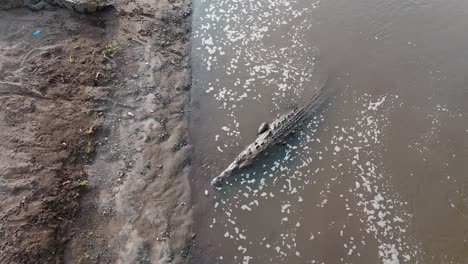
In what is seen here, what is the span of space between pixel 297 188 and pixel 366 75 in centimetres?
369

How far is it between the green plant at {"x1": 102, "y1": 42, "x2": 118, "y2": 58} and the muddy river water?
1.99m

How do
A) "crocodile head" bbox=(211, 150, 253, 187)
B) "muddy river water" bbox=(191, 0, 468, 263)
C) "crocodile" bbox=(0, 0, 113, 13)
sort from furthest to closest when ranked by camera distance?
"crocodile" bbox=(0, 0, 113, 13)
"crocodile head" bbox=(211, 150, 253, 187)
"muddy river water" bbox=(191, 0, 468, 263)

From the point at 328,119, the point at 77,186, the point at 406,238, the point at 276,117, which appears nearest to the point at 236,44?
the point at 276,117

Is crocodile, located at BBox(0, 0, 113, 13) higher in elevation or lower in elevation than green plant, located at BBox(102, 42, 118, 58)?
higher

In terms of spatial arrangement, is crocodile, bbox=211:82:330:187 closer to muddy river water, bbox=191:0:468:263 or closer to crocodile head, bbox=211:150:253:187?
crocodile head, bbox=211:150:253:187

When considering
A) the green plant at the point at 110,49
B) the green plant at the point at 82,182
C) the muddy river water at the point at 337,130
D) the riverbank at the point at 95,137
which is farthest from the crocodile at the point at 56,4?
the green plant at the point at 82,182

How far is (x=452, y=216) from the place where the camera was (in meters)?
6.97

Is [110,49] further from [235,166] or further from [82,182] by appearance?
[235,166]

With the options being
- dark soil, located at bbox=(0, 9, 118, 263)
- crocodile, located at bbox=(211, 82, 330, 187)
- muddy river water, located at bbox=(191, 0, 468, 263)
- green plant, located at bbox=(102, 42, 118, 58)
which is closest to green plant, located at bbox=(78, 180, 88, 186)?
dark soil, located at bbox=(0, 9, 118, 263)

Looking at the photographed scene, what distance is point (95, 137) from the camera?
7500 millimetres

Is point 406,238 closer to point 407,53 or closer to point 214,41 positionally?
point 407,53

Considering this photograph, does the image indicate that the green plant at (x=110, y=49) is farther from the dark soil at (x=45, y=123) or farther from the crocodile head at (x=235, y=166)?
the crocodile head at (x=235, y=166)

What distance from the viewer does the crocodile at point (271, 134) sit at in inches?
294

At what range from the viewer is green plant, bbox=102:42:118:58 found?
8734 mm
